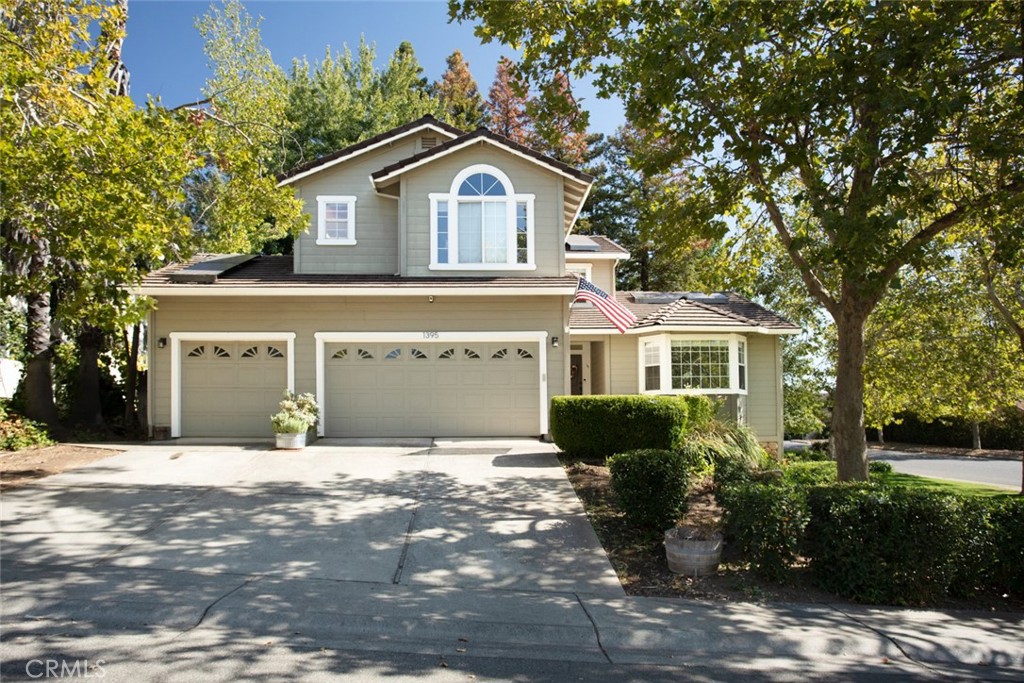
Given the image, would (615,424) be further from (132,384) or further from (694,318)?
(132,384)

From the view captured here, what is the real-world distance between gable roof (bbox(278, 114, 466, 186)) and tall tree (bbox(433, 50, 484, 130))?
16694 mm

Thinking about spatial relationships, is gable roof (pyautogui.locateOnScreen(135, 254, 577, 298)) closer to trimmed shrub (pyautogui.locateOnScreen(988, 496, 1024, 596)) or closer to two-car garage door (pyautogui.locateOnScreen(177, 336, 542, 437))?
two-car garage door (pyautogui.locateOnScreen(177, 336, 542, 437))

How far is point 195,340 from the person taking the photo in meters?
14.5

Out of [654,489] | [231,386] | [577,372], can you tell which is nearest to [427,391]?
[231,386]

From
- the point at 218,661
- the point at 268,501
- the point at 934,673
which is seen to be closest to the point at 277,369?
the point at 268,501

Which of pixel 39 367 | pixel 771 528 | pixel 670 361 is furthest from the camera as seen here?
pixel 670 361

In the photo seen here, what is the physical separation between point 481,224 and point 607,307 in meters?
3.48

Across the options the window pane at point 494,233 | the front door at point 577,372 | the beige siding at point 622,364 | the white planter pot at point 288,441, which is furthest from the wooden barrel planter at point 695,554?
the front door at point 577,372

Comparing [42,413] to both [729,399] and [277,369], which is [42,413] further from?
[729,399]

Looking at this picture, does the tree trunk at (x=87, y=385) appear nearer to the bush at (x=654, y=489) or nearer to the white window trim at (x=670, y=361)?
the bush at (x=654, y=489)

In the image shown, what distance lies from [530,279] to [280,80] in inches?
706

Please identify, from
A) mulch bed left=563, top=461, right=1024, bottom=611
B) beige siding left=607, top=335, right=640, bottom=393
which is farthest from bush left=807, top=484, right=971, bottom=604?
beige siding left=607, top=335, right=640, bottom=393

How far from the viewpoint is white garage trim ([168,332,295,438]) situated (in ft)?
46.9

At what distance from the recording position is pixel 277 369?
14.6 m
